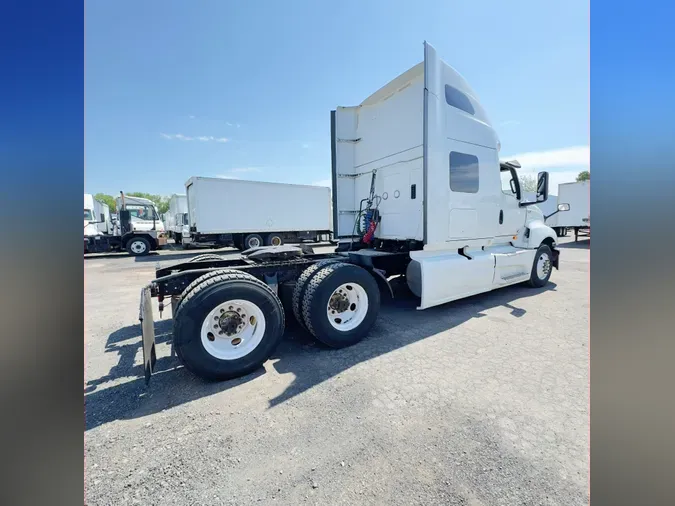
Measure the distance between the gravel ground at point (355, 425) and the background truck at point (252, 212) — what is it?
11444 millimetres

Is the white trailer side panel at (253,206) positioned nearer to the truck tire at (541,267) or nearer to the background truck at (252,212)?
the background truck at (252,212)

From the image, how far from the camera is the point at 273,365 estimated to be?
3492mm

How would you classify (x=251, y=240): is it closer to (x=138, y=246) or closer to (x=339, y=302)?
(x=138, y=246)

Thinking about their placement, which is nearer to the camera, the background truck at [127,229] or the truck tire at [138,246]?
the background truck at [127,229]

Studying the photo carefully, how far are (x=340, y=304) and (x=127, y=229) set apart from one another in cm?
1587

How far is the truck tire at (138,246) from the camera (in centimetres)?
1605

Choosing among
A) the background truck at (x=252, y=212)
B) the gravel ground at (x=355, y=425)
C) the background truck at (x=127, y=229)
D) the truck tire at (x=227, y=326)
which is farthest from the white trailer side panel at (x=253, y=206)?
the truck tire at (x=227, y=326)

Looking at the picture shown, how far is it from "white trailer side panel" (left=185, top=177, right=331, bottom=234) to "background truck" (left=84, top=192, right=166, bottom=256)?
3.01 metres

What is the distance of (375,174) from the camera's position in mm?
5801

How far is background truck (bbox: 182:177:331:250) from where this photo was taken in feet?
48.6

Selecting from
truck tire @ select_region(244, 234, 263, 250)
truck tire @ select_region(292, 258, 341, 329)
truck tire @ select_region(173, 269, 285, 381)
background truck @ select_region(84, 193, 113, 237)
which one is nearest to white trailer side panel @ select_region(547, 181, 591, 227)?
truck tire @ select_region(244, 234, 263, 250)
